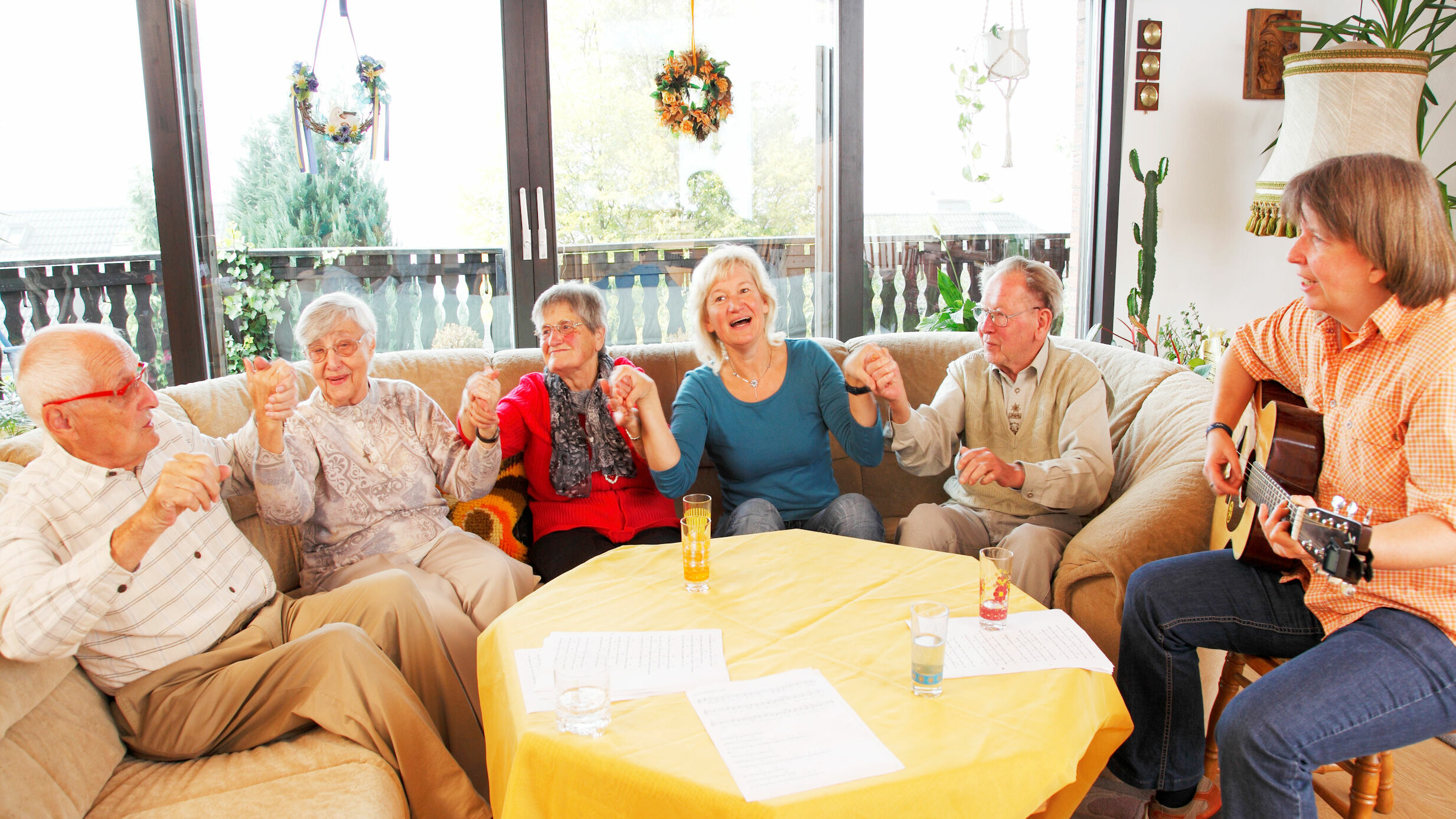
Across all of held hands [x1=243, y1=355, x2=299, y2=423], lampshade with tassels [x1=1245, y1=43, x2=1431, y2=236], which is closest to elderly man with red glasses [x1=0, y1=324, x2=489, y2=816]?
held hands [x1=243, y1=355, x2=299, y2=423]

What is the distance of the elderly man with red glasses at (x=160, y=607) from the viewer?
1506mm

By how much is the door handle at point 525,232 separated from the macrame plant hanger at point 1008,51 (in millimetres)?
2059

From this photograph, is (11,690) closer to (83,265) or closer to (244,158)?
(83,265)

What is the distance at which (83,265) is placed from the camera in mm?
2984

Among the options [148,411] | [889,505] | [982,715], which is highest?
[148,411]

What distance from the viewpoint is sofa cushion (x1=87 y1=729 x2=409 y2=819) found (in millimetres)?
1456

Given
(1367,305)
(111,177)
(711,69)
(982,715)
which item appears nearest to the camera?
(982,715)

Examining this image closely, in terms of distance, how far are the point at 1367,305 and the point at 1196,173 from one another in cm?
271

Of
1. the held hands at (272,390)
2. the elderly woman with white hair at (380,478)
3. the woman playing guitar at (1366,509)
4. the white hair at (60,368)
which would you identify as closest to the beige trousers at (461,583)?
the elderly woman with white hair at (380,478)

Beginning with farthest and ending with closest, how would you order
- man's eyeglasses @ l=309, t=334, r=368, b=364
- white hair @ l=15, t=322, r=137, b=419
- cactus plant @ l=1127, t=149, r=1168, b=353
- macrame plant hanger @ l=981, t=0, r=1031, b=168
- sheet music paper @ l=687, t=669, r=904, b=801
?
macrame plant hanger @ l=981, t=0, r=1031, b=168 < cactus plant @ l=1127, t=149, r=1168, b=353 < man's eyeglasses @ l=309, t=334, r=368, b=364 < white hair @ l=15, t=322, r=137, b=419 < sheet music paper @ l=687, t=669, r=904, b=801

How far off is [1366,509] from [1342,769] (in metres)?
0.67

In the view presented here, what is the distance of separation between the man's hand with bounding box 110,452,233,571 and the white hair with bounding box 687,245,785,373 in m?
1.36

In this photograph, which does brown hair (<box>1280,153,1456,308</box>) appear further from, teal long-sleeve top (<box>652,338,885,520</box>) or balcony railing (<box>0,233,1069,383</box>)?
balcony railing (<box>0,233,1069,383</box>)

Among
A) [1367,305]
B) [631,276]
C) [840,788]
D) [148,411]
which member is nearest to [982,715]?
[840,788]
